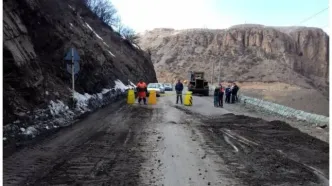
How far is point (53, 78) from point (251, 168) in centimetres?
1366

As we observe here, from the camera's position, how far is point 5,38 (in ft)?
49.7

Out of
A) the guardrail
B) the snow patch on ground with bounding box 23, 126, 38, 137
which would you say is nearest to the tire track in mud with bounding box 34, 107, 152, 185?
the snow patch on ground with bounding box 23, 126, 38, 137

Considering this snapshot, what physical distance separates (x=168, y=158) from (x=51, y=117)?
7.03 metres

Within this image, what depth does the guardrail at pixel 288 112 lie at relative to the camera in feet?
59.9

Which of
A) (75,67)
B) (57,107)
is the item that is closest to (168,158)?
(57,107)

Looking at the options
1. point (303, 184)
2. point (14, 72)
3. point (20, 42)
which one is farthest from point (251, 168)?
point (20, 42)

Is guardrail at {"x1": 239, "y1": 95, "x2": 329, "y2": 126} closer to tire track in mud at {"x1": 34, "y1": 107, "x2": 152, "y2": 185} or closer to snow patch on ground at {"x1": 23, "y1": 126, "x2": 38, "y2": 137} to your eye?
tire track in mud at {"x1": 34, "y1": 107, "x2": 152, "y2": 185}

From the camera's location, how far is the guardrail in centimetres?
1825

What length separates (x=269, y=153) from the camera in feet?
33.9

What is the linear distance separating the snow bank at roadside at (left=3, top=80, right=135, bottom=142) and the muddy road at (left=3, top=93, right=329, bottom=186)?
66 centimetres

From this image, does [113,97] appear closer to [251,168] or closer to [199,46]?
[251,168]

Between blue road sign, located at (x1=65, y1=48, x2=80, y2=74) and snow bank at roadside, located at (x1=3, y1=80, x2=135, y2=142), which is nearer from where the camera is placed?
snow bank at roadside, located at (x1=3, y1=80, x2=135, y2=142)

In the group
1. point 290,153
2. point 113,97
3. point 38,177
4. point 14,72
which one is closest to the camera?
point 38,177

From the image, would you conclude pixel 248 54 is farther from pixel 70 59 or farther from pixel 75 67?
pixel 70 59
